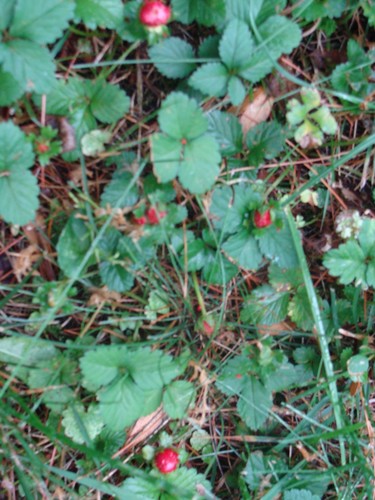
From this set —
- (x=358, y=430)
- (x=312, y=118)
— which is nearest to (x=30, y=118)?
(x=312, y=118)

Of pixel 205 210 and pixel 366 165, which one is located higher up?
pixel 205 210

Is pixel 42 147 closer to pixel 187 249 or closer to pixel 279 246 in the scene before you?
pixel 187 249

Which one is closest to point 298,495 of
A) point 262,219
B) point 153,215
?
point 262,219

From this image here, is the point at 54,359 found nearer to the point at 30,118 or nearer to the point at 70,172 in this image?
the point at 70,172

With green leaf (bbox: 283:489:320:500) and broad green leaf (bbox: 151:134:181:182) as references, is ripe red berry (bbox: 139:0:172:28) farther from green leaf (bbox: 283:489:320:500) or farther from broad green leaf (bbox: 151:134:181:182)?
green leaf (bbox: 283:489:320:500)

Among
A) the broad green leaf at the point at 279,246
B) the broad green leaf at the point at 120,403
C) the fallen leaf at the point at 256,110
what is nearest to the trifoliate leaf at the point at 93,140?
the fallen leaf at the point at 256,110

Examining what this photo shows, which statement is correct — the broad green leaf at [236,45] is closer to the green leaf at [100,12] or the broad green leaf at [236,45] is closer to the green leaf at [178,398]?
the green leaf at [100,12]

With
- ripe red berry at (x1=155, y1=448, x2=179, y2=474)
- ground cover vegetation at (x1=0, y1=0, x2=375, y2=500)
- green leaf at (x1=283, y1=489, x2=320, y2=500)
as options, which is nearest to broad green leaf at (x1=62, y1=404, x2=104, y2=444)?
ground cover vegetation at (x1=0, y1=0, x2=375, y2=500)
